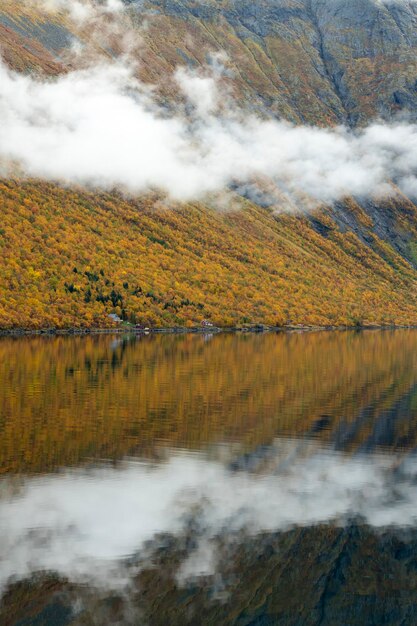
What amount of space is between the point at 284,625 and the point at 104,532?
7.32 meters

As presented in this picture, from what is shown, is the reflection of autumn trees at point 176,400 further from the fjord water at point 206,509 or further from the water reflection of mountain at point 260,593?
the water reflection of mountain at point 260,593

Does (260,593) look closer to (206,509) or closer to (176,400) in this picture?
(206,509)

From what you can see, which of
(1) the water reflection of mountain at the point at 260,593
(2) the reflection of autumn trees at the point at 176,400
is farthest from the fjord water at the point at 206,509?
(2) the reflection of autumn trees at the point at 176,400

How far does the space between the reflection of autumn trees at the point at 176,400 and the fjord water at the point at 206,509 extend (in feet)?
0.78

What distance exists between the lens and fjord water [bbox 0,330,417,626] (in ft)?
66.0

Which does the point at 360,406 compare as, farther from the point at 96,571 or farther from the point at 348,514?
the point at 96,571

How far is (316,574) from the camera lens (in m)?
21.9

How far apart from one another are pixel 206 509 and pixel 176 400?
1093 inches

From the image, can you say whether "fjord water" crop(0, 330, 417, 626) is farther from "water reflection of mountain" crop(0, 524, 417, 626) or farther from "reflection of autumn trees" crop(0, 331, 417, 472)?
"reflection of autumn trees" crop(0, 331, 417, 472)

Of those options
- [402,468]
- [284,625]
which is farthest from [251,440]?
[284,625]

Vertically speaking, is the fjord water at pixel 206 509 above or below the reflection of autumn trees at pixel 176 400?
below

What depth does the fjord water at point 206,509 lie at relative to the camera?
2011 cm

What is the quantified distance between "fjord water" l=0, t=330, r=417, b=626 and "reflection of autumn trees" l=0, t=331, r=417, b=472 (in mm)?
238

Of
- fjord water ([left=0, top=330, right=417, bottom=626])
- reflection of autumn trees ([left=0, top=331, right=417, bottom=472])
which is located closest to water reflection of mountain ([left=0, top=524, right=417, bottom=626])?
fjord water ([left=0, top=330, right=417, bottom=626])
